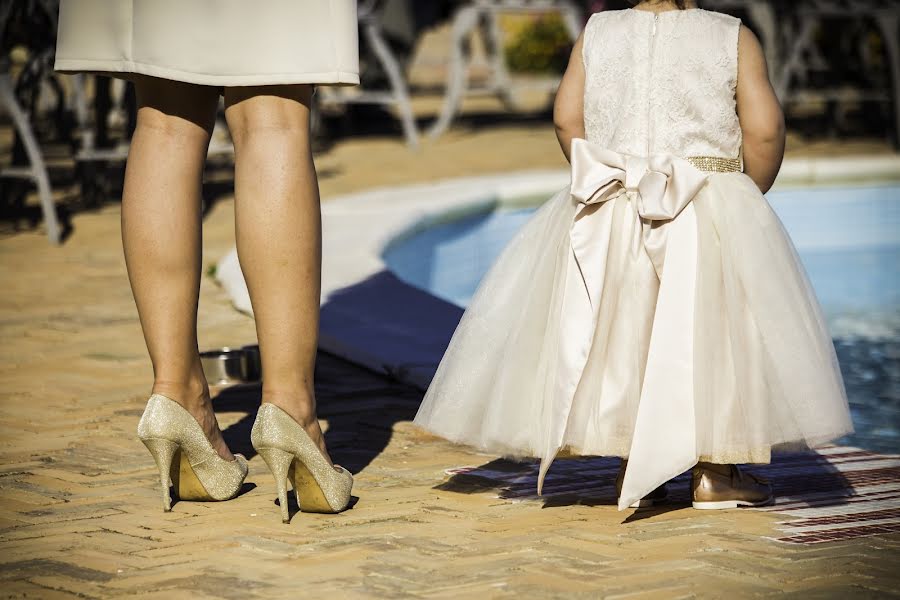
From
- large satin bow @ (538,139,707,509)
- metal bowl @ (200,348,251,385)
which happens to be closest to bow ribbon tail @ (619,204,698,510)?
large satin bow @ (538,139,707,509)

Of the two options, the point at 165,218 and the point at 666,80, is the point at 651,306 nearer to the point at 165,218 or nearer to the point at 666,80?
the point at 666,80

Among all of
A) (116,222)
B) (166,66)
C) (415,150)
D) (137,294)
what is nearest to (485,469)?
(137,294)

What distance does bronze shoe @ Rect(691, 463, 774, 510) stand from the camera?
2348 millimetres

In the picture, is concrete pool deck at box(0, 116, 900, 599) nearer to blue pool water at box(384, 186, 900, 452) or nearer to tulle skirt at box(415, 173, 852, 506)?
tulle skirt at box(415, 173, 852, 506)

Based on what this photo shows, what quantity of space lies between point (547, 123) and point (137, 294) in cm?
812

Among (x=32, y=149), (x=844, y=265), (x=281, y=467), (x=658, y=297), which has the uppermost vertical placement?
(x=658, y=297)

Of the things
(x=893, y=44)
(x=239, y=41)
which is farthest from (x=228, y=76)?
(x=893, y=44)

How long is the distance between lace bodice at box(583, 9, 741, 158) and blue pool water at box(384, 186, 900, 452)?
1335 millimetres

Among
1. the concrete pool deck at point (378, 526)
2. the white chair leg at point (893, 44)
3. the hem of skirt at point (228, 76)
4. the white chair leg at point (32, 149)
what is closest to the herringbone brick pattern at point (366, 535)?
the concrete pool deck at point (378, 526)

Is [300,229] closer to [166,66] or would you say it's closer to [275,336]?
[275,336]

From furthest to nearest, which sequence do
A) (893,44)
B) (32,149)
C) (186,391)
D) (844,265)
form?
(893,44) → (844,265) → (32,149) → (186,391)

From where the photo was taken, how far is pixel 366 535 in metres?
2.19

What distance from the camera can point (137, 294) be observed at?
2402 millimetres

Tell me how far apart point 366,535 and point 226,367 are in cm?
129
